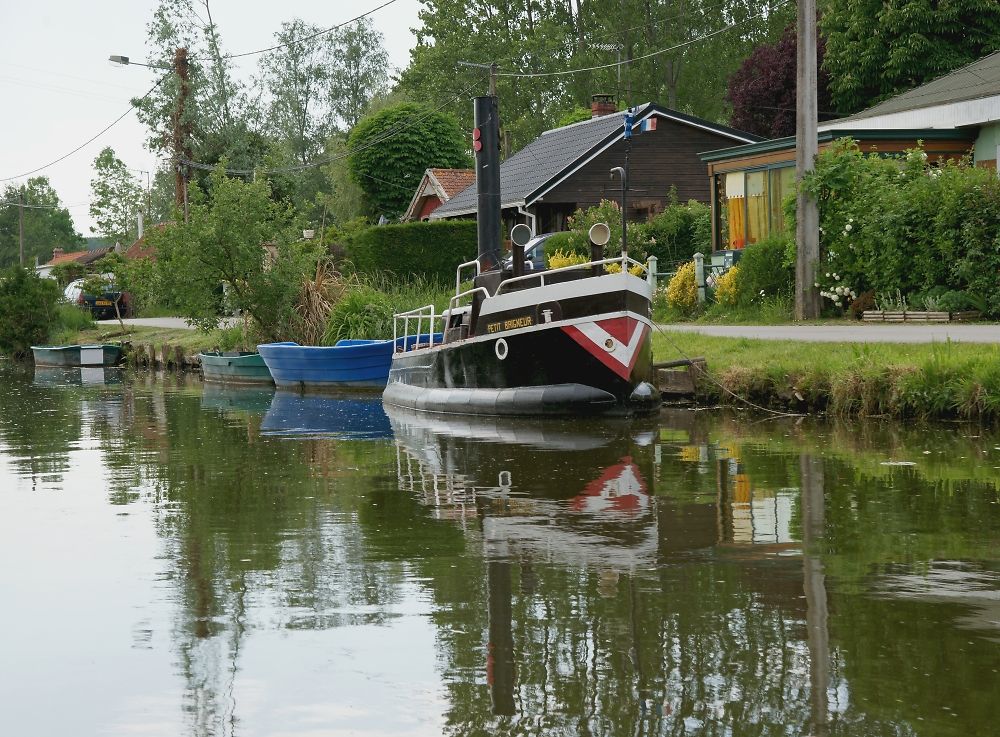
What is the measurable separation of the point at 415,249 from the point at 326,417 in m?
19.5

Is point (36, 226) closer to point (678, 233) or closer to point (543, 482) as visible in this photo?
point (678, 233)

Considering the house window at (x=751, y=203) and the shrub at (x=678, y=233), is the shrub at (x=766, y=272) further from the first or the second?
the shrub at (x=678, y=233)

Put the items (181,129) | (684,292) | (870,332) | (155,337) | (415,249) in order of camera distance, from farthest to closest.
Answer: (181,129), (155,337), (415,249), (684,292), (870,332)

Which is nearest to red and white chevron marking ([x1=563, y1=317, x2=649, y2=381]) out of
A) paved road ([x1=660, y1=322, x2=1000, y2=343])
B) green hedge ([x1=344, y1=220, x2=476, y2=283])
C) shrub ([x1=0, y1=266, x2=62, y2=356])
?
paved road ([x1=660, y1=322, x2=1000, y2=343])

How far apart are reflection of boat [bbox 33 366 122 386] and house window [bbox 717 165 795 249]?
1467cm

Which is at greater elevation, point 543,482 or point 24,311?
point 24,311

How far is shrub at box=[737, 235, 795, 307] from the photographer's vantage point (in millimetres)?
25594

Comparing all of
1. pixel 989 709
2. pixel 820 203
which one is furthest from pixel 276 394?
pixel 989 709

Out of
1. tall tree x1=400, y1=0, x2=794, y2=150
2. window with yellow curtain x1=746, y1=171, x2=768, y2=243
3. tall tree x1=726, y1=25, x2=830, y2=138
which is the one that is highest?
tall tree x1=400, y1=0, x2=794, y2=150

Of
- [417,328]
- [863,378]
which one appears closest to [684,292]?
[417,328]

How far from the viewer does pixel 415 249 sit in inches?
1564

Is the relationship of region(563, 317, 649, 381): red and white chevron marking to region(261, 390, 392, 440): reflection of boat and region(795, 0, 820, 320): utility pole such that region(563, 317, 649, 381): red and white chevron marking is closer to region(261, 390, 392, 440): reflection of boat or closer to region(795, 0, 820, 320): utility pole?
region(261, 390, 392, 440): reflection of boat

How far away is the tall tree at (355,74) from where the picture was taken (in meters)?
83.7

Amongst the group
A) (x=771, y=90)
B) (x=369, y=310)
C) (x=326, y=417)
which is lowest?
(x=326, y=417)
